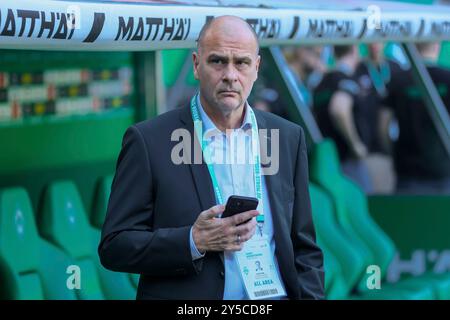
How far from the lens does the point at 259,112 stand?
3658mm

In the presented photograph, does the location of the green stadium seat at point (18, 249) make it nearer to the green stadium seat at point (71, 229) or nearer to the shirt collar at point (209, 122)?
the green stadium seat at point (71, 229)

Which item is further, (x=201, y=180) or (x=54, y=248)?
(x=54, y=248)

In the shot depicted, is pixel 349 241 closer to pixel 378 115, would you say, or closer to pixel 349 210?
pixel 349 210

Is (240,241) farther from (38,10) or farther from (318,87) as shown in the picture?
(318,87)

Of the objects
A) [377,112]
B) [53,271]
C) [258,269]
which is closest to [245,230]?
[258,269]

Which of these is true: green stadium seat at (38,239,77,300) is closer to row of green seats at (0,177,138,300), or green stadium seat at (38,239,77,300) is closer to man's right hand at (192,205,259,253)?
row of green seats at (0,177,138,300)

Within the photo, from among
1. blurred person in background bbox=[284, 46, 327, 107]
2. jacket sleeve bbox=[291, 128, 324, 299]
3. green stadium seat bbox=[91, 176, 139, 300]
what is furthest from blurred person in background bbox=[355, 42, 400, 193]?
jacket sleeve bbox=[291, 128, 324, 299]

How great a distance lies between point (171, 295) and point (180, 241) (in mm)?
171

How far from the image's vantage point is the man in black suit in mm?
3375

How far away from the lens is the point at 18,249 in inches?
205

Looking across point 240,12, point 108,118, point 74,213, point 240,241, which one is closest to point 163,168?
point 240,241

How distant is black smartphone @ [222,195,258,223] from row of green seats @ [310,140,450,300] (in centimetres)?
347

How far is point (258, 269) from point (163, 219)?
29 cm

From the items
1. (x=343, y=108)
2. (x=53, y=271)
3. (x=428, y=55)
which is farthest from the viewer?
(x=343, y=108)
